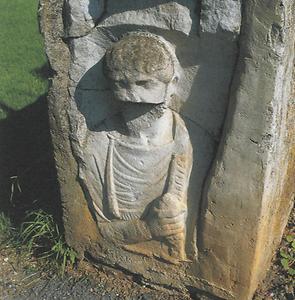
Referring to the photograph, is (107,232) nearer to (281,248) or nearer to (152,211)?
(152,211)

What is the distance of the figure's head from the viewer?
2664mm

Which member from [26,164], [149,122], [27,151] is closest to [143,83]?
[149,122]

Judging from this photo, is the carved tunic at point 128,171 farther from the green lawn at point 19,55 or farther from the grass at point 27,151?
the green lawn at point 19,55

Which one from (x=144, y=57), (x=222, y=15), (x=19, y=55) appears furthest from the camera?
(x=19, y=55)

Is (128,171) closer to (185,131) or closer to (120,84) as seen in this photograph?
(185,131)

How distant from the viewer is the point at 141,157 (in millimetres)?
2957

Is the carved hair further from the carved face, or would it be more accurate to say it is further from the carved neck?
the carved neck

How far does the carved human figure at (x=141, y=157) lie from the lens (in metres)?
2.69

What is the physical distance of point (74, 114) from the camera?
301 centimetres

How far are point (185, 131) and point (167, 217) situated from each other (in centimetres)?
45

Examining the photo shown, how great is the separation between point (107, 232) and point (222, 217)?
68 centimetres

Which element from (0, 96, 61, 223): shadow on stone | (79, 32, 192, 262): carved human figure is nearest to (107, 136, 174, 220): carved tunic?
(79, 32, 192, 262): carved human figure

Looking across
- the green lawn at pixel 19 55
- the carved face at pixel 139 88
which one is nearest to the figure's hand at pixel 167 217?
the carved face at pixel 139 88

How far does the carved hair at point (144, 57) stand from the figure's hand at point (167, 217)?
1.99 ft
